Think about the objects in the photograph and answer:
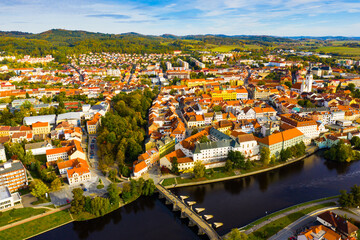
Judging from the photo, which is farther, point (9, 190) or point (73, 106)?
point (73, 106)

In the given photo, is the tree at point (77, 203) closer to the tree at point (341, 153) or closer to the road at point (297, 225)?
the road at point (297, 225)

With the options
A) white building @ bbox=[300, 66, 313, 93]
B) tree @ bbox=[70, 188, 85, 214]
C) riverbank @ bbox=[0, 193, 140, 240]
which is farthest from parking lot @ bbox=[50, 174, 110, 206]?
white building @ bbox=[300, 66, 313, 93]

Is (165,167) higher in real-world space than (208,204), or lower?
higher

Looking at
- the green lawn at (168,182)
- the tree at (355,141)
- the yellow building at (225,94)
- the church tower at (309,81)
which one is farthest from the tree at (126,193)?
the church tower at (309,81)

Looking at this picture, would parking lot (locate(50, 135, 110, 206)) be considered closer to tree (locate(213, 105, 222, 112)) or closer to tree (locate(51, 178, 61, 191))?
tree (locate(51, 178, 61, 191))

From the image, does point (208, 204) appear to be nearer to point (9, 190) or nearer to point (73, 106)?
point (9, 190)

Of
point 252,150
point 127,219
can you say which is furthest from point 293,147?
point 127,219
